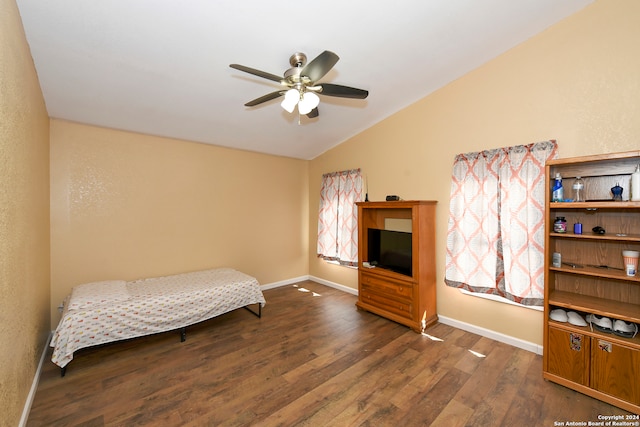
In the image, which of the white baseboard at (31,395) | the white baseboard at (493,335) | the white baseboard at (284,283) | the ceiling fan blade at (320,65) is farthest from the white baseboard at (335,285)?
the white baseboard at (31,395)

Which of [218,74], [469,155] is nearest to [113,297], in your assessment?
[218,74]

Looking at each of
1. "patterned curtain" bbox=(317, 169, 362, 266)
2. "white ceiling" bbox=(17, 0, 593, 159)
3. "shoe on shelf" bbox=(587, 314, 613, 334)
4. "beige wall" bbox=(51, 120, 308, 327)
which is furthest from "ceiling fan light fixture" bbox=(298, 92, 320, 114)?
"shoe on shelf" bbox=(587, 314, 613, 334)

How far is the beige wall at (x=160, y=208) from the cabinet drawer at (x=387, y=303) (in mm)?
1806

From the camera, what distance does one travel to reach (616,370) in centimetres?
185

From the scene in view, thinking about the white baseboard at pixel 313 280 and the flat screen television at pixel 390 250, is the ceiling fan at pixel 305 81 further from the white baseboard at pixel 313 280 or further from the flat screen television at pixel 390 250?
the white baseboard at pixel 313 280

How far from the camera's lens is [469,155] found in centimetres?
291

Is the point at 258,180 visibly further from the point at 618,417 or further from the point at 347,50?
the point at 618,417

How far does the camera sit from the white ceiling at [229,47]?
183cm

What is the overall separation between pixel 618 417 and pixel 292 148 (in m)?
4.46

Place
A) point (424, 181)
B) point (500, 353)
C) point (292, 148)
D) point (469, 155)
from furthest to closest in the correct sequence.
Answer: point (292, 148) → point (424, 181) → point (469, 155) → point (500, 353)

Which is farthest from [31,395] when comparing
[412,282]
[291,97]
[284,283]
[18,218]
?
[412,282]

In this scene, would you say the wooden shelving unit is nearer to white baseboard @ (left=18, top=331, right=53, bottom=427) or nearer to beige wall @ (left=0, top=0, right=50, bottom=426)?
beige wall @ (left=0, top=0, right=50, bottom=426)

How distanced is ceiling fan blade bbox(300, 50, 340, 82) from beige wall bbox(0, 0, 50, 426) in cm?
160

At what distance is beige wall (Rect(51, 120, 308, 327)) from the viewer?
296 centimetres
